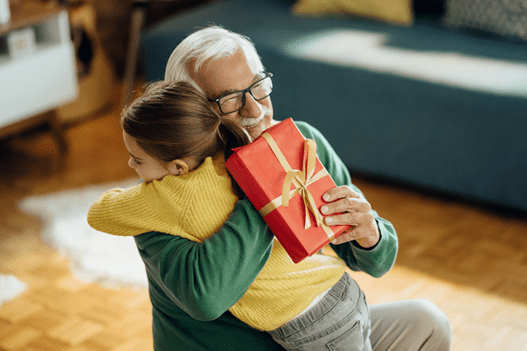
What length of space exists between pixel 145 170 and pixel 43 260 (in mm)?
1405

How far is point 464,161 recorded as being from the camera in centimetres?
236

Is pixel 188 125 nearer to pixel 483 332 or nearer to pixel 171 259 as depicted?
pixel 171 259

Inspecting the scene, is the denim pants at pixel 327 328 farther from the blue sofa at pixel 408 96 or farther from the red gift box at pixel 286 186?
the blue sofa at pixel 408 96

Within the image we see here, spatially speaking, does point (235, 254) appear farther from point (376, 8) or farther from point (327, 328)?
point (376, 8)

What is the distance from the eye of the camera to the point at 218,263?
34.2 inches

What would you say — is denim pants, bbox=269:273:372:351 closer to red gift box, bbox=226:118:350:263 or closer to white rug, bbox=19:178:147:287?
red gift box, bbox=226:118:350:263

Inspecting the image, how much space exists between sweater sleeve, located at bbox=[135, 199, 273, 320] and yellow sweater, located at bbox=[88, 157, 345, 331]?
3 centimetres

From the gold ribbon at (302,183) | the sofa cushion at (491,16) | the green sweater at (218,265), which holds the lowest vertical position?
the sofa cushion at (491,16)

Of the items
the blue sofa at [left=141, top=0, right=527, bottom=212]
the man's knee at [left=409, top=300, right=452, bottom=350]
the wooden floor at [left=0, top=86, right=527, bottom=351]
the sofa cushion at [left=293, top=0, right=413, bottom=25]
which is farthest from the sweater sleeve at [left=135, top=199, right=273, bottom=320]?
the sofa cushion at [left=293, top=0, right=413, bottom=25]

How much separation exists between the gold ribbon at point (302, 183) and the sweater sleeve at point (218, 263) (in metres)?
0.04

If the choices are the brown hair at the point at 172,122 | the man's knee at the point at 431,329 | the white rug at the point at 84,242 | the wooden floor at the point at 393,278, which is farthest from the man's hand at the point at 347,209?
the white rug at the point at 84,242

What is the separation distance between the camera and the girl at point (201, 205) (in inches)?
34.9

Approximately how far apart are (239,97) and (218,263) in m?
0.35

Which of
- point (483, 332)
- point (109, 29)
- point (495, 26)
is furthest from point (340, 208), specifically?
point (109, 29)
